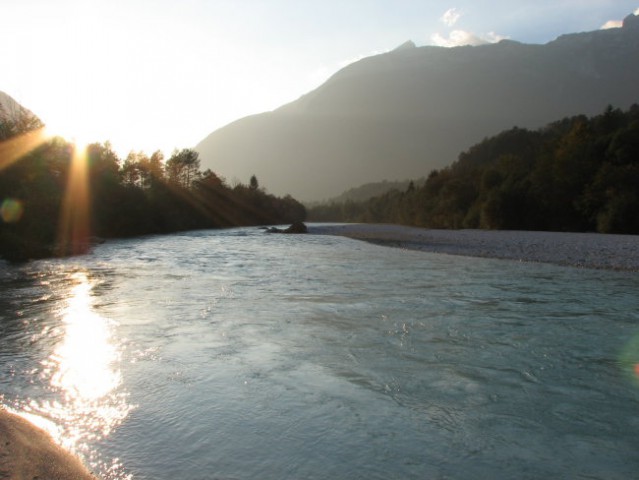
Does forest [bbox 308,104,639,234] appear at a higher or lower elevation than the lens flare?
higher

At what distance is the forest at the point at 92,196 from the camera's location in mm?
27328

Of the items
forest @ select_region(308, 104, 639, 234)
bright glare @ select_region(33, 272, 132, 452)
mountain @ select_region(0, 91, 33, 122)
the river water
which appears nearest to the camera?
the river water

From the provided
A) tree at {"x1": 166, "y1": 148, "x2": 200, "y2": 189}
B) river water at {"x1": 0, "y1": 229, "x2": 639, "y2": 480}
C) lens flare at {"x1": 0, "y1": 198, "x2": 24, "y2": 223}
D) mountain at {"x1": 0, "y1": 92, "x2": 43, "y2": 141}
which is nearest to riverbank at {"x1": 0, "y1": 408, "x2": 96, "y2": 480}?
river water at {"x1": 0, "y1": 229, "x2": 639, "y2": 480}

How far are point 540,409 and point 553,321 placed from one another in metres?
4.63

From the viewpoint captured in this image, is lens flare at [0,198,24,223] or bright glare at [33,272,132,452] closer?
bright glare at [33,272,132,452]

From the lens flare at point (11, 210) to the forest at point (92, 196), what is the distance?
0.05m

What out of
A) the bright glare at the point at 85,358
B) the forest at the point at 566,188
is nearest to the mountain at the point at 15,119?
the bright glare at the point at 85,358

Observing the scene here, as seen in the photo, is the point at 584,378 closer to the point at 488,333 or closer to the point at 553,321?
the point at 488,333

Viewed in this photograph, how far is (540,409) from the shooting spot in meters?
4.89

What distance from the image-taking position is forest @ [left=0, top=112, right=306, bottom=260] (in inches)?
1076

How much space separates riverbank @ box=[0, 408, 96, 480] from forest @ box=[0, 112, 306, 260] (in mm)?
24937

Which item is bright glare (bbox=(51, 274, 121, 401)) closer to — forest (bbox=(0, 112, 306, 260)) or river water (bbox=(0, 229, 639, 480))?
river water (bbox=(0, 229, 639, 480))

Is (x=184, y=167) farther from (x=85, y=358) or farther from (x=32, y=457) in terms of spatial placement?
(x=32, y=457)

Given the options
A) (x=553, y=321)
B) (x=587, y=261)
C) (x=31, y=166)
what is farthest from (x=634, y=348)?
A: (x=31, y=166)
